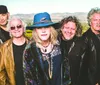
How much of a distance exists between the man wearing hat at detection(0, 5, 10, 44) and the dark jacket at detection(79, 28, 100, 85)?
242cm

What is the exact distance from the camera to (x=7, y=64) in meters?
6.48

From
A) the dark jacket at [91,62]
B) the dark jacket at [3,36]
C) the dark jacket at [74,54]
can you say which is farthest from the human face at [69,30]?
the dark jacket at [3,36]

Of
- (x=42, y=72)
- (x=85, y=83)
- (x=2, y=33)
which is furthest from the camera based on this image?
(x=2, y=33)

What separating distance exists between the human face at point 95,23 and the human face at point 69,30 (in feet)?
1.23

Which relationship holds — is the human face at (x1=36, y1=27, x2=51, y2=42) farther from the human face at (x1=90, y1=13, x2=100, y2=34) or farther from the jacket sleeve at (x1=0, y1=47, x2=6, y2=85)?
the human face at (x1=90, y1=13, x2=100, y2=34)

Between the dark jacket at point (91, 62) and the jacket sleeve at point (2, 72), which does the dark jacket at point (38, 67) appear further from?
the dark jacket at point (91, 62)

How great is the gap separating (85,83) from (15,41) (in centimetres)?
169

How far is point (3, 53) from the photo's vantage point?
6527mm

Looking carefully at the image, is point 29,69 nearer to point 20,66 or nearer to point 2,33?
point 20,66

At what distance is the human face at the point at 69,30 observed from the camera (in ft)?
22.8

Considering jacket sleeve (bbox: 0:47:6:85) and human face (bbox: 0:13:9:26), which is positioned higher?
human face (bbox: 0:13:9:26)

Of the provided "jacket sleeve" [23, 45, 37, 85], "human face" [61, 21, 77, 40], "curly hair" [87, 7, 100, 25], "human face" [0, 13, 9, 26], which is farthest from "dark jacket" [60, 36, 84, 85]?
"human face" [0, 13, 9, 26]

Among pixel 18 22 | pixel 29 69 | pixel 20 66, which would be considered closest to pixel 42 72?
pixel 29 69

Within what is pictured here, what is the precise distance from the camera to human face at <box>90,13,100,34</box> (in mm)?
6849
